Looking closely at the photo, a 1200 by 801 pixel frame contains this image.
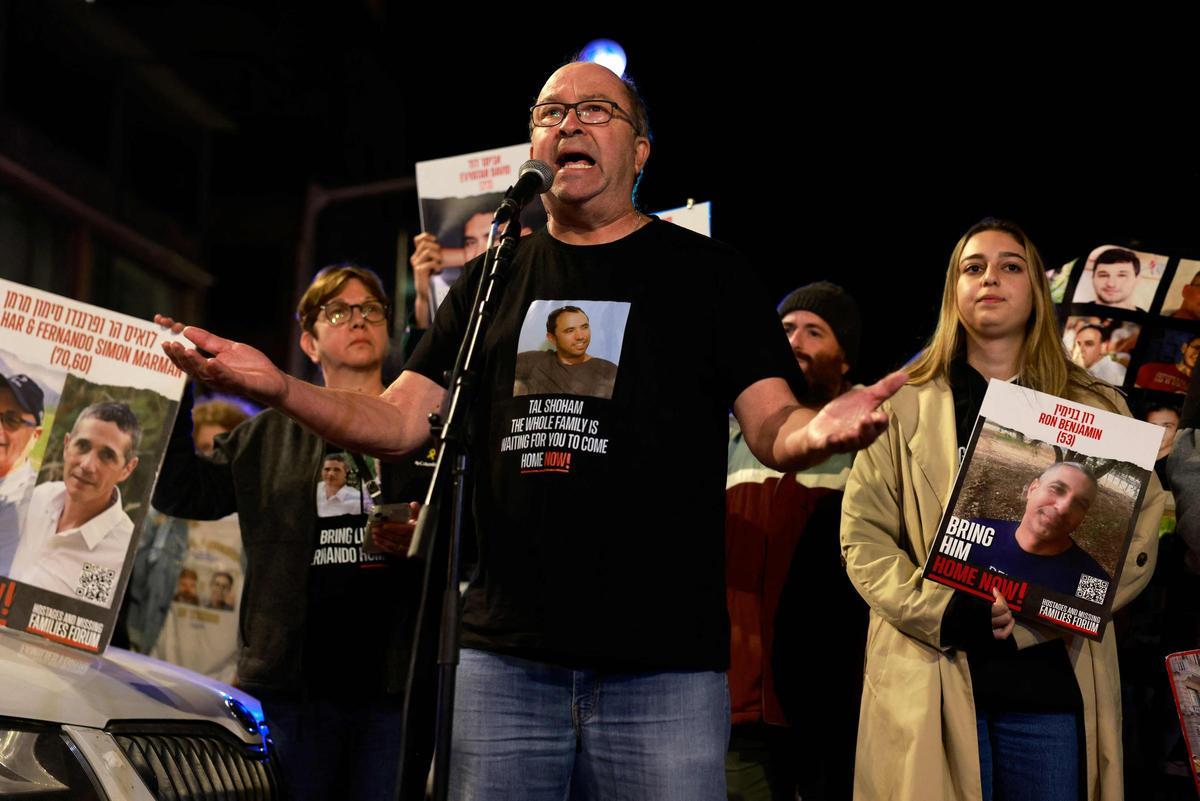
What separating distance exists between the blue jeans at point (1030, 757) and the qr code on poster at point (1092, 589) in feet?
0.97

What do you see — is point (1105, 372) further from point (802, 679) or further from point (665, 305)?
point (665, 305)

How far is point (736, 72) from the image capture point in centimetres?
757

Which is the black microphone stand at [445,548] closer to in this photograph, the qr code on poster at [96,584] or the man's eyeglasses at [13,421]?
the qr code on poster at [96,584]

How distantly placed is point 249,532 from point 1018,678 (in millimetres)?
2288

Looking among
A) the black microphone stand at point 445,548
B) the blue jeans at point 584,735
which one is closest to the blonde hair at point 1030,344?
the blue jeans at point 584,735

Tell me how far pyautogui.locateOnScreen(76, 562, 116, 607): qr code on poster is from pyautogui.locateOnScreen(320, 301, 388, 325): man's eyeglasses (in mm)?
1146

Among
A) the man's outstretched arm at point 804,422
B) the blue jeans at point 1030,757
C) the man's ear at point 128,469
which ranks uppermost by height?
the man's outstretched arm at point 804,422

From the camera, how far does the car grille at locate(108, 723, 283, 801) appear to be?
8.07ft

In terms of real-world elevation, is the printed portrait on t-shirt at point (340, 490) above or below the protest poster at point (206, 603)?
above

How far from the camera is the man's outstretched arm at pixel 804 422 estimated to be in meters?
1.78

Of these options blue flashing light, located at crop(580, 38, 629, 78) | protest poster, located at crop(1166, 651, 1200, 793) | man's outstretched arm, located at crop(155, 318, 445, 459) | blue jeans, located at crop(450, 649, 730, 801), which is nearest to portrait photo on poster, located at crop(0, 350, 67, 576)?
man's outstretched arm, located at crop(155, 318, 445, 459)

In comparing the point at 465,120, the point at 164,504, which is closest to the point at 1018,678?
the point at 164,504

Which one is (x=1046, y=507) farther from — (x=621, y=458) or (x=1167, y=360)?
(x=1167, y=360)

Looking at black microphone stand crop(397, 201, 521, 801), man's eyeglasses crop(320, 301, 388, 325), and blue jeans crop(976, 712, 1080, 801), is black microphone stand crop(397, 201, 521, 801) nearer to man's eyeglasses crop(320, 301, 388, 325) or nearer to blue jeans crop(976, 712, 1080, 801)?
blue jeans crop(976, 712, 1080, 801)
